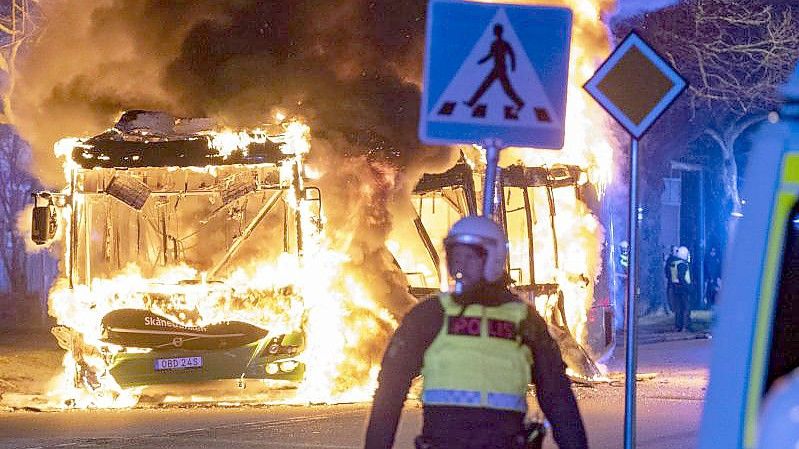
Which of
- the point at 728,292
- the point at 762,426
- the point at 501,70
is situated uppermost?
the point at 501,70

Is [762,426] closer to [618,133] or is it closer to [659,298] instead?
[618,133]

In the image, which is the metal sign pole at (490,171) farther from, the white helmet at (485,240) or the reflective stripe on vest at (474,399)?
the reflective stripe on vest at (474,399)

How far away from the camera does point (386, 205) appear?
15.4 metres

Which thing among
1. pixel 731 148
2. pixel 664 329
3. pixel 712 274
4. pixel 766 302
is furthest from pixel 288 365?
pixel 712 274

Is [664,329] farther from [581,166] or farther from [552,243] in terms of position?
[581,166]

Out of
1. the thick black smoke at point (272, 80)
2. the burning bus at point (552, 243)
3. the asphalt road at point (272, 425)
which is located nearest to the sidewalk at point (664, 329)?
the burning bus at point (552, 243)

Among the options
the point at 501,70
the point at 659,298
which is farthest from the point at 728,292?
the point at 659,298

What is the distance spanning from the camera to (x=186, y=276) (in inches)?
570

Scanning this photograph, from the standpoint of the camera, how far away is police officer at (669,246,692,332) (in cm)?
2673

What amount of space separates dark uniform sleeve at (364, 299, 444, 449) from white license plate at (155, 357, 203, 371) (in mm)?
8823

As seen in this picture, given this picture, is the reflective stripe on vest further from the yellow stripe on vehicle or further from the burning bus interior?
the burning bus interior

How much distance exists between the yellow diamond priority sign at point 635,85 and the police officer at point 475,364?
2.03m

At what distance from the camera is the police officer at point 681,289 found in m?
26.7

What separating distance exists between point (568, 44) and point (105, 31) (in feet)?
37.2
